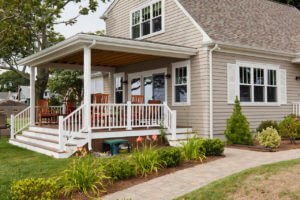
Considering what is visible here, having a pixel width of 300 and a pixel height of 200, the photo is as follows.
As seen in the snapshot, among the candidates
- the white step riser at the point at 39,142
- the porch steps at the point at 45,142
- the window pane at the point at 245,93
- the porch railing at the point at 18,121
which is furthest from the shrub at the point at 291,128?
the porch railing at the point at 18,121

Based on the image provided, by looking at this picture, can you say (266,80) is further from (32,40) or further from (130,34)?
(32,40)

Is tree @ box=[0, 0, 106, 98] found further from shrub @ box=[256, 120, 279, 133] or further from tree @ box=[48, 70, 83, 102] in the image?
shrub @ box=[256, 120, 279, 133]

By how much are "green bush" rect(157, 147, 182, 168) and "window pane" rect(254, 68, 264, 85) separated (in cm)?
662

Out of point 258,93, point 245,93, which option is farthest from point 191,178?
point 258,93

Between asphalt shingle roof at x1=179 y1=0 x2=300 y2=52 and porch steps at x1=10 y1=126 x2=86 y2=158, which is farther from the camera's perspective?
asphalt shingle roof at x1=179 y1=0 x2=300 y2=52

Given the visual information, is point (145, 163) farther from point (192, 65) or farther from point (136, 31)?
point (136, 31)

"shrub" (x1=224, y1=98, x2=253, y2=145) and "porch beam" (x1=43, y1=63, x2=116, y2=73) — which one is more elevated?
"porch beam" (x1=43, y1=63, x2=116, y2=73)

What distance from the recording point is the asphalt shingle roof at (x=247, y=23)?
12.5 meters

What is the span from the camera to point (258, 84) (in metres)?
12.9

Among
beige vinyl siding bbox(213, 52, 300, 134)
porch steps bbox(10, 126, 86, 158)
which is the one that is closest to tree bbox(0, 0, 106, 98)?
porch steps bbox(10, 126, 86, 158)

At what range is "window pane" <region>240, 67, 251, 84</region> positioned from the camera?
40.7ft

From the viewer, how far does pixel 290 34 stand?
1576cm

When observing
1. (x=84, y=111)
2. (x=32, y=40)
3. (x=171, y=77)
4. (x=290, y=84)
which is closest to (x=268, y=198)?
(x=84, y=111)

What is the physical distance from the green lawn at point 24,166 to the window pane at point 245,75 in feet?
23.4
